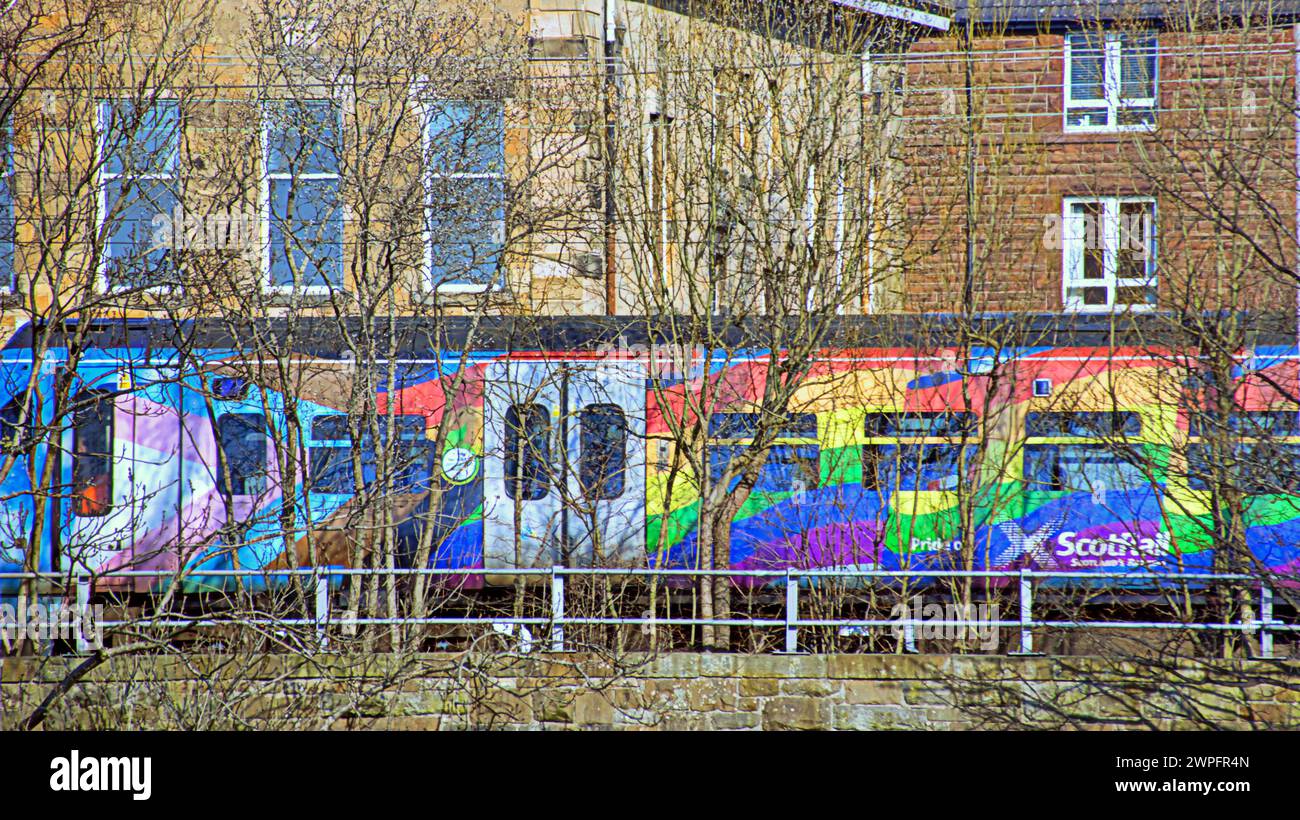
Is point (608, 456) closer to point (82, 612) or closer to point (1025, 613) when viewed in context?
point (1025, 613)

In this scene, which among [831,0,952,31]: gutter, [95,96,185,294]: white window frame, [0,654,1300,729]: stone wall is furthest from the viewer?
[831,0,952,31]: gutter

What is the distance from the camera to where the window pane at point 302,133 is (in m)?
11.4

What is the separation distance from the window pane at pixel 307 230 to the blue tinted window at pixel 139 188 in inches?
37.0

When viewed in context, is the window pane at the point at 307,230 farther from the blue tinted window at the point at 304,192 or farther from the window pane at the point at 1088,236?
the window pane at the point at 1088,236

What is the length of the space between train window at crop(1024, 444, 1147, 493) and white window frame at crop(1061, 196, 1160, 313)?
1.33 m

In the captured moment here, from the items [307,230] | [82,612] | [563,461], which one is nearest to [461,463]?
[563,461]

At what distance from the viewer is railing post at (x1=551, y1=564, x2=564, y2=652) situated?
33.7 feet

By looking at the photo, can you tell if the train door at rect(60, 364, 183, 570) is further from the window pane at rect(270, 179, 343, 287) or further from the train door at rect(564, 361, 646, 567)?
the train door at rect(564, 361, 646, 567)

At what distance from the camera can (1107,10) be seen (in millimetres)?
14445

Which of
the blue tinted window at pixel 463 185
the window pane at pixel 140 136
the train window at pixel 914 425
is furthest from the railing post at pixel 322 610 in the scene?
the train window at pixel 914 425

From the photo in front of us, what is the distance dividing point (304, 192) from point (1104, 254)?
8.13 metres

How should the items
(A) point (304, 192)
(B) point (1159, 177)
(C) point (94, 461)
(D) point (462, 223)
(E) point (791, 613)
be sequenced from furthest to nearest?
(B) point (1159, 177) < (A) point (304, 192) < (C) point (94, 461) < (D) point (462, 223) < (E) point (791, 613)

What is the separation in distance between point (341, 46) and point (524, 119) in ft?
5.70
